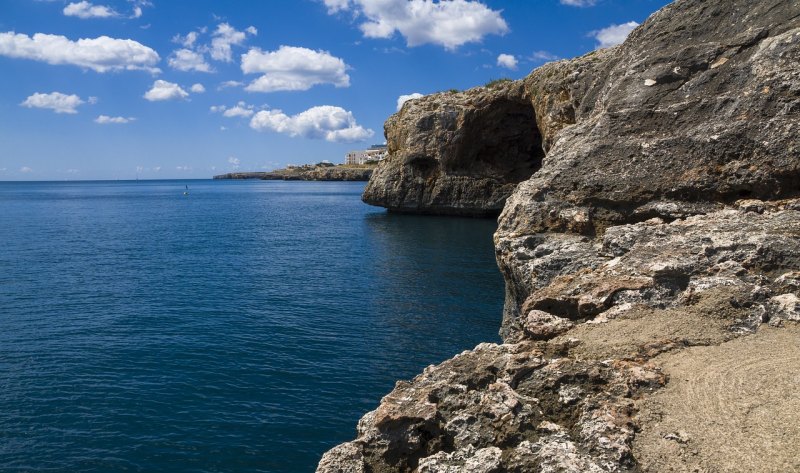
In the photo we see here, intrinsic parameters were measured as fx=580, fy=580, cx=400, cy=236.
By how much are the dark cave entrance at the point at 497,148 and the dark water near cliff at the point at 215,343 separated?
2405 centimetres

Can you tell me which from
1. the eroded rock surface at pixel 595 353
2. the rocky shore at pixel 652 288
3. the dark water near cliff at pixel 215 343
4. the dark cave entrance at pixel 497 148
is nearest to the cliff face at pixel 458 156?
the dark cave entrance at pixel 497 148

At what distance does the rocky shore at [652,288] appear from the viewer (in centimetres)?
629

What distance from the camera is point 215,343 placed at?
2284 cm

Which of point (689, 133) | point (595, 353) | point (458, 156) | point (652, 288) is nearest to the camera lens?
point (595, 353)

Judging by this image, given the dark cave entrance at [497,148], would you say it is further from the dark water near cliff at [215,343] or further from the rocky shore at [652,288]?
the rocky shore at [652,288]

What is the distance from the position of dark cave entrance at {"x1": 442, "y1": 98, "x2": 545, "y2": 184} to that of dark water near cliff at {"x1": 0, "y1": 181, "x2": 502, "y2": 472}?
24051mm

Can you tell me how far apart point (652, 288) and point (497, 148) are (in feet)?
213

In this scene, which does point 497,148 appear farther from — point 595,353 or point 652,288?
point 595,353

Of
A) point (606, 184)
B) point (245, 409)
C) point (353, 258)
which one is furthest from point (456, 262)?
point (606, 184)

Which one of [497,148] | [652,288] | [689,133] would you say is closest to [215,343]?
[652,288]

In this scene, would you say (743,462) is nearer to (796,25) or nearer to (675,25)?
(796,25)

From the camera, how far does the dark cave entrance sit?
68.4m

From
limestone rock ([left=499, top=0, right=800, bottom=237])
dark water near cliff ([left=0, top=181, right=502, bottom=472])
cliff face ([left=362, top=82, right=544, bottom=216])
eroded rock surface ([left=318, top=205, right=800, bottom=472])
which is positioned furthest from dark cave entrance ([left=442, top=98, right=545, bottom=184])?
eroded rock surface ([left=318, top=205, right=800, bottom=472])

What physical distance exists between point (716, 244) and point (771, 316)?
65.0 inches
